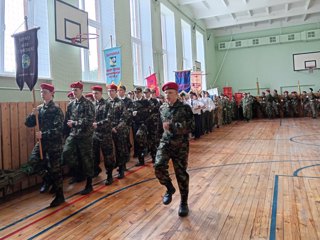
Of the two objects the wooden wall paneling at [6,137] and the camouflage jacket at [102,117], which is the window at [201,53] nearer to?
the camouflage jacket at [102,117]

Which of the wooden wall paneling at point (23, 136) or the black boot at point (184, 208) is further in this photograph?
the wooden wall paneling at point (23, 136)

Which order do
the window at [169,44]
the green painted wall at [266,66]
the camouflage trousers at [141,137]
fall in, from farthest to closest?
the green painted wall at [266,66], the window at [169,44], the camouflage trousers at [141,137]

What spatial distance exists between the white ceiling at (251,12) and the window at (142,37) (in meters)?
3.89

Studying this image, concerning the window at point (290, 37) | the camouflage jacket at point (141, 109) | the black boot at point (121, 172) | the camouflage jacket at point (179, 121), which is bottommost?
the black boot at point (121, 172)

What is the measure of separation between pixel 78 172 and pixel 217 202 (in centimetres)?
255

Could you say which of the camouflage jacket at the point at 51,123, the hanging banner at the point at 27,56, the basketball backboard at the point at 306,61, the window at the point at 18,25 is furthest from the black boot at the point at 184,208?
the basketball backboard at the point at 306,61

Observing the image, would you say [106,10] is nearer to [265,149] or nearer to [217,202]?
[265,149]

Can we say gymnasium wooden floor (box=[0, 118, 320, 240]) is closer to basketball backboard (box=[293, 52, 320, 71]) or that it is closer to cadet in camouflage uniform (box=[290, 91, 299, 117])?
cadet in camouflage uniform (box=[290, 91, 299, 117])

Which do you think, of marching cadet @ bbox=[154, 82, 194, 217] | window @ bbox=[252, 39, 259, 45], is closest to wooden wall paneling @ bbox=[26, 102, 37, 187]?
marching cadet @ bbox=[154, 82, 194, 217]

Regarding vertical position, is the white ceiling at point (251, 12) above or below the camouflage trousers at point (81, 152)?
above

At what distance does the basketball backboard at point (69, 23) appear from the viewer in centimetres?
618

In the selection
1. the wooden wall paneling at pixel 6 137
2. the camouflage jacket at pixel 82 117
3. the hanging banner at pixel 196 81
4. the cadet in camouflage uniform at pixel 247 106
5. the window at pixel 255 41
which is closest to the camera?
the camouflage jacket at pixel 82 117

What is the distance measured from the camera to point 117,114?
4906mm

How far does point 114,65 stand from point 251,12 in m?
13.0
